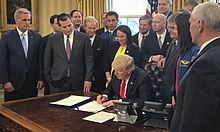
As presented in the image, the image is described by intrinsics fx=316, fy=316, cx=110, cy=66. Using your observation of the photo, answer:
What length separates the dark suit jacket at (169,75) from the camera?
2957mm

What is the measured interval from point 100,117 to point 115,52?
4.86 feet

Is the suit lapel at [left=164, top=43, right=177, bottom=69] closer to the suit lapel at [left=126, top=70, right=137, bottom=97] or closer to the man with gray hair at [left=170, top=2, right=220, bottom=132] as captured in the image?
the suit lapel at [left=126, top=70, right=137, bottom=97]

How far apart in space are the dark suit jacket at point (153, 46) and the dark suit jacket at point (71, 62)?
665 millimetres

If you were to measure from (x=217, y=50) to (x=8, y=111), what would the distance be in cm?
193

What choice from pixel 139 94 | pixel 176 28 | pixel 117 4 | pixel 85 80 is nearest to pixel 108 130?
pixel 139 94

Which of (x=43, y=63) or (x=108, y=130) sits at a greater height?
(x=43, y=63)

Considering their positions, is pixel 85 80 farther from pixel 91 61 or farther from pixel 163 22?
pixel 163 22

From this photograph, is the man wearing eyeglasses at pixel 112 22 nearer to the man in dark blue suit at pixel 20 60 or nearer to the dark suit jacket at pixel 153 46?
the dark suit jacket at pixel 153 46

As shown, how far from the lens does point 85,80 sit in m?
3.78

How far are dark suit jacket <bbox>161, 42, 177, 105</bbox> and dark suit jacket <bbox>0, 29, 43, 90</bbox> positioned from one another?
1.79 meters

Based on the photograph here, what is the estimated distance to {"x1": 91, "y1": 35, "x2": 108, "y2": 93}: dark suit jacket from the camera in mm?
4203

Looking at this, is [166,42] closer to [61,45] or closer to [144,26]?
[144,26]

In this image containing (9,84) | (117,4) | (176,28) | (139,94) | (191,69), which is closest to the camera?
(191,69)

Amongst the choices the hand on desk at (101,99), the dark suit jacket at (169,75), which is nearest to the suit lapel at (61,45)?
the hand on desk at (101,99)
